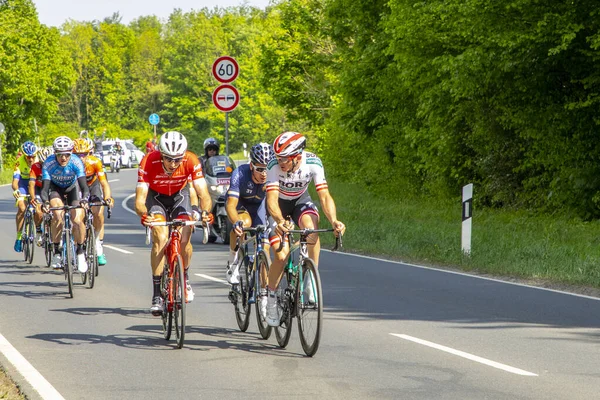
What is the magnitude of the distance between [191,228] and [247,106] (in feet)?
247

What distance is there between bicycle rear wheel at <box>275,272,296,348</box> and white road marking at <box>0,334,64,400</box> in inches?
80.1

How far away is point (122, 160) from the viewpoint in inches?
2822

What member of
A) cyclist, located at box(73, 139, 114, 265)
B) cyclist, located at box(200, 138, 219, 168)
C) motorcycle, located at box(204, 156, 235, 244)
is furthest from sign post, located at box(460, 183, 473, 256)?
cyclist, located at box(73, 139, 114, 265)

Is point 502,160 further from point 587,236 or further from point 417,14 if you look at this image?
point 587,236

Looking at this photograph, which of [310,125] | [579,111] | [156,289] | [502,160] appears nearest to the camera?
[156,289]

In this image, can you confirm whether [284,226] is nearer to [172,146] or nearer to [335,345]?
[335,345]

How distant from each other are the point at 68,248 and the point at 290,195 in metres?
4.71

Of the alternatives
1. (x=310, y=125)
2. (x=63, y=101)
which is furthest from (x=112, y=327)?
(x=63, y=101)

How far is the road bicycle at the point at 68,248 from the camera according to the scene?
41.9 ft

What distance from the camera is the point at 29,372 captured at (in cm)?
805

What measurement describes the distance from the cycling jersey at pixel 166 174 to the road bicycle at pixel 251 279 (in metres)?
0.76

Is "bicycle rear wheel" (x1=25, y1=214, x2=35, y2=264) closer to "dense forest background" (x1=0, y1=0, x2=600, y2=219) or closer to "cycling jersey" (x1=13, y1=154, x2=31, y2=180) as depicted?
"cycling jersey" (x1=13, y1=154, x2=31, y2=180)

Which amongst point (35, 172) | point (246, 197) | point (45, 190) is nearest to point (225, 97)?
point (35, 172)

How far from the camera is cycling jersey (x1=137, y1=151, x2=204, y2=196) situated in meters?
9.75
